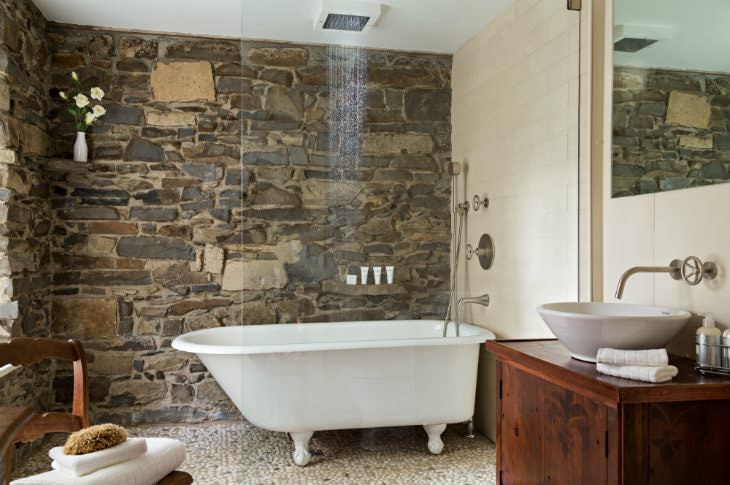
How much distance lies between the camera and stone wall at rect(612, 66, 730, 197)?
2.25m

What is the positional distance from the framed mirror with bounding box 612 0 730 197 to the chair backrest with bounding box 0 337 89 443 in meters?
2.30

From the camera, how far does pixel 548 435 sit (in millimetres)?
2119

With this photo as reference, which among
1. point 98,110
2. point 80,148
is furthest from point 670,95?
point 80,148

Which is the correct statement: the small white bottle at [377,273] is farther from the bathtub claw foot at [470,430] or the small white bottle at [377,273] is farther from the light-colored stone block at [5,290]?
the light-colored stone block at [5,290]

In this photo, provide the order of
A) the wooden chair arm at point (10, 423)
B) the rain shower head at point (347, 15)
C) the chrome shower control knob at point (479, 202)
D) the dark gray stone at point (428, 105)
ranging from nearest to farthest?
the wooden chair arm at point (10, 423) < the rain shower head at point (347, 15) < the dark gray stone at point (428, 105) < the chrome shower control knob at point (479, 202)

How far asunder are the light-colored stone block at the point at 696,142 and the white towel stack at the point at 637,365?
2.84 ft

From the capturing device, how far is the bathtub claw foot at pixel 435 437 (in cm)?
350

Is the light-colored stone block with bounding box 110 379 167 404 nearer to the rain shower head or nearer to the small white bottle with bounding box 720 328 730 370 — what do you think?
the rain shower head

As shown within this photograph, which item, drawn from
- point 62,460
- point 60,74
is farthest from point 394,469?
point 60,74

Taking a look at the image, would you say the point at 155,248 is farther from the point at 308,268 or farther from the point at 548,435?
the point at 548,435

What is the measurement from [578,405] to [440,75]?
182cm

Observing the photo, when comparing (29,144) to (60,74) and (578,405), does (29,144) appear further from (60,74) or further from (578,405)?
(578,405)

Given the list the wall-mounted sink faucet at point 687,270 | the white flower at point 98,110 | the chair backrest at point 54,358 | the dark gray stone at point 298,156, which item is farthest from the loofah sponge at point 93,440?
the white flower at point 98,110

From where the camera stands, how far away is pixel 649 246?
2.57 meters
